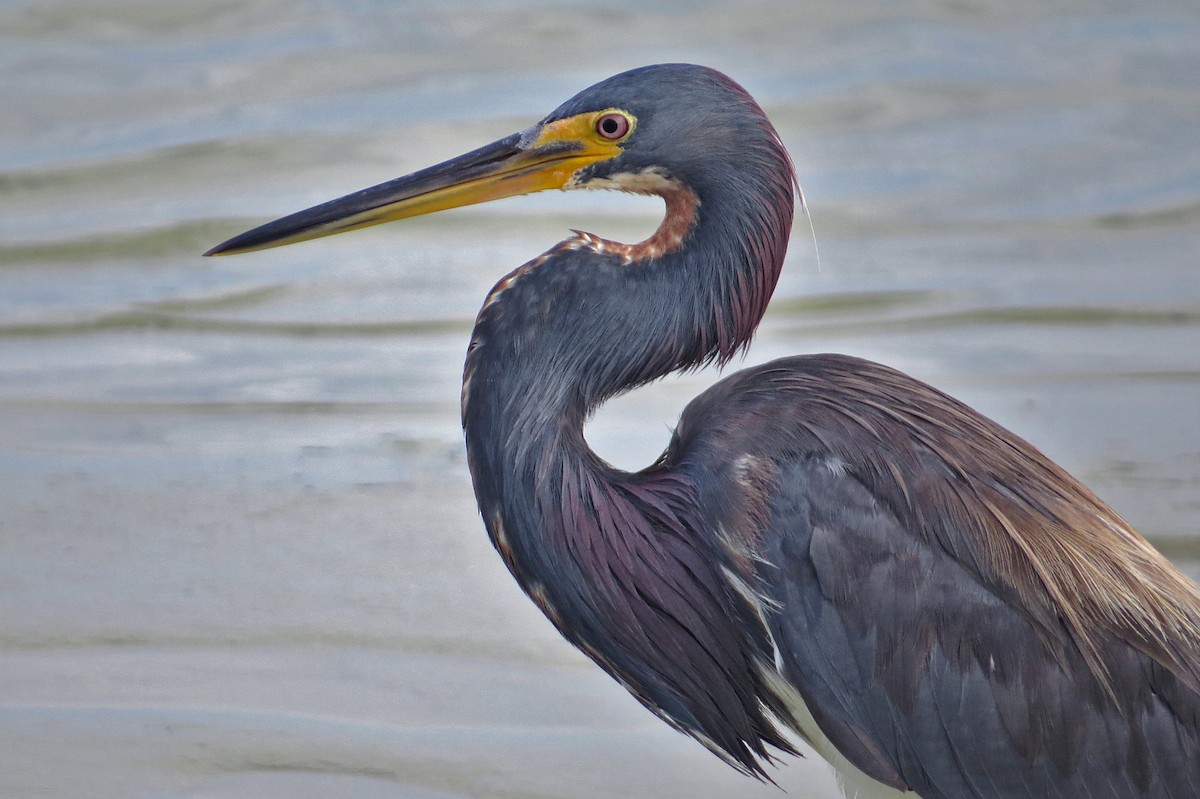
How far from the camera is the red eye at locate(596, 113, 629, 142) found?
316cm

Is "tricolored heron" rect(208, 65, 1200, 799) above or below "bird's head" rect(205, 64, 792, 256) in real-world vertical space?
below

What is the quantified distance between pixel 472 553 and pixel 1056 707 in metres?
2.12

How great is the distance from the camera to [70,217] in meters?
7.16

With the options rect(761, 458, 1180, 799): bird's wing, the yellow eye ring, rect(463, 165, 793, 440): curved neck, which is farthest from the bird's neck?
rect(761, 458, 1180, 799): bird's wing

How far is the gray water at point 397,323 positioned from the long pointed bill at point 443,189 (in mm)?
1281

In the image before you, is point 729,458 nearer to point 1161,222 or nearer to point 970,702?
point 970,702

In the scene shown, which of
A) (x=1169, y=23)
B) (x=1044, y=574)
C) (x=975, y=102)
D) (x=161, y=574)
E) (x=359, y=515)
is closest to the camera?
(x=1044, y=574)

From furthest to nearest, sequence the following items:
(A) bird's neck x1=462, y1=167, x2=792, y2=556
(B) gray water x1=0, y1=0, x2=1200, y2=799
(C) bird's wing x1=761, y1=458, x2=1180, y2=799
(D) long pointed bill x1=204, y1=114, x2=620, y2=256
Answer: (B) gray water x1=0, y1=0, x2=1200, y2=799, (D) long pointed bill x1=204, y1=114, x2=620, y2=256, (A) bird's neck x1=462, y1=167, x2=792, y2=556, (C) bird's wing x1=761, y1=458, x2=1180, y2=799

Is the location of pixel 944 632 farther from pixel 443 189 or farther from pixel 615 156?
pixel 443 189

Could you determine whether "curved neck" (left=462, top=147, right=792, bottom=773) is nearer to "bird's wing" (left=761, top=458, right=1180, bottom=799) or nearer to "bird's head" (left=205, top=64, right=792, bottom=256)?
"bird's head" (left=205, top=64, right=792, bottom=256)

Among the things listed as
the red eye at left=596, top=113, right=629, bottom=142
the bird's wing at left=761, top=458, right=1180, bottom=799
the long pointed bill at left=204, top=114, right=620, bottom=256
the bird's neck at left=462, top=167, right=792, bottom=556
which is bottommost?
the bird's wing at left=761, top=458, right=1180, bottom=799

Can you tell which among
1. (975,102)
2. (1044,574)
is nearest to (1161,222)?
(975,102)

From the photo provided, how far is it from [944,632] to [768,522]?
379 millimetres

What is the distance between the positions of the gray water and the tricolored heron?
2.50ft
